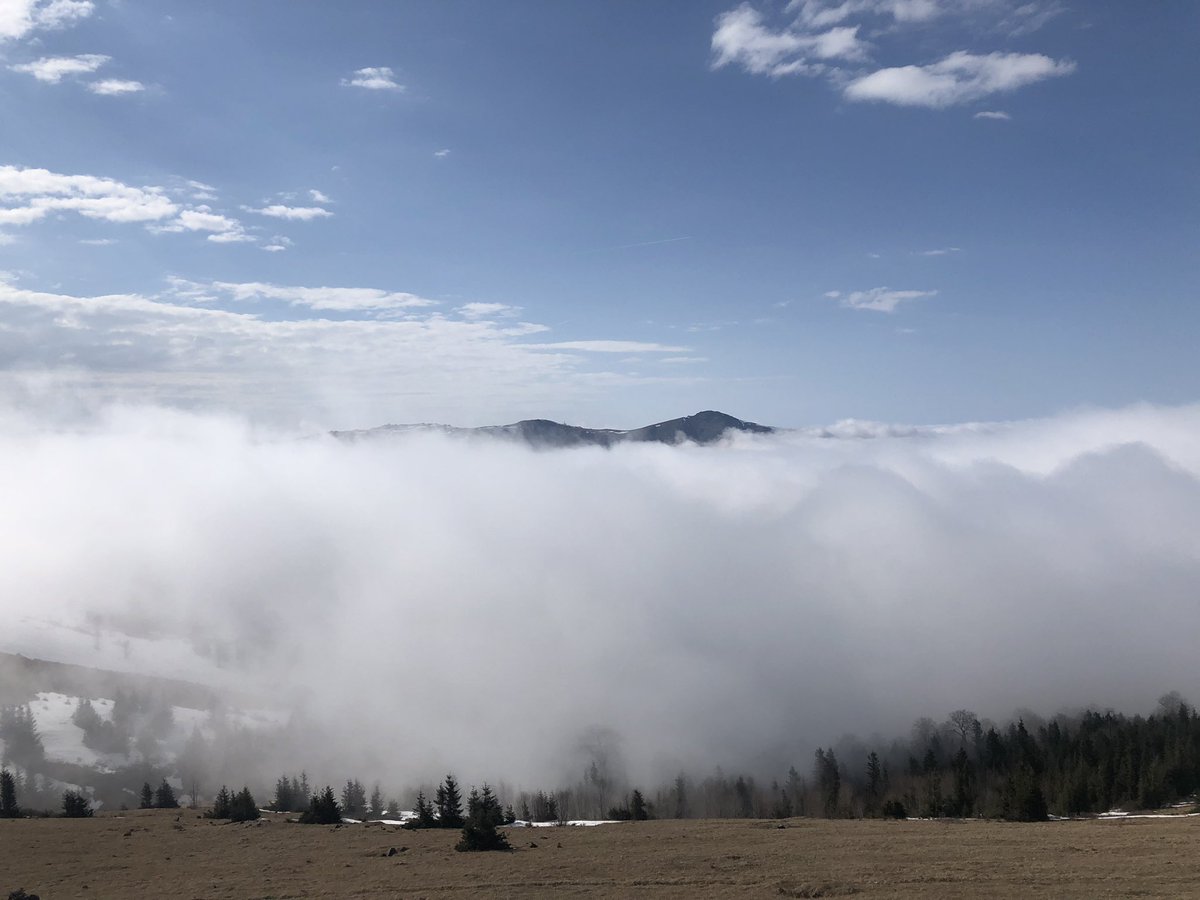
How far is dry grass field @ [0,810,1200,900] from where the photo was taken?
159 ft

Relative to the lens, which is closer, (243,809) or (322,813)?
(322,813)

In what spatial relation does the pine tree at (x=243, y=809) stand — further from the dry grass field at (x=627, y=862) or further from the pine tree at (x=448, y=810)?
the pine tree at (x=448, y=810)

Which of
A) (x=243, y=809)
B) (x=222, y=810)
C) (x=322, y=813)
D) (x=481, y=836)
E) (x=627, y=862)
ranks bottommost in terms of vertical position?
(x=222, y=810)

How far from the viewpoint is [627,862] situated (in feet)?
188

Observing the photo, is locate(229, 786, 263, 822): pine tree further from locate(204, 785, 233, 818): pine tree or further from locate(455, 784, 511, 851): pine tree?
locate(455, 784, 511, 851): pine tree

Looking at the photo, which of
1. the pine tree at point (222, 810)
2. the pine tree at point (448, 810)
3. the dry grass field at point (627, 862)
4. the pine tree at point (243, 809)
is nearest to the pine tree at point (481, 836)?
the dry grass field at point (627, 862)

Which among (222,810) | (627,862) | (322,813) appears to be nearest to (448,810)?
(322,813)

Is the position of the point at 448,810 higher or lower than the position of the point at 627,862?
lower

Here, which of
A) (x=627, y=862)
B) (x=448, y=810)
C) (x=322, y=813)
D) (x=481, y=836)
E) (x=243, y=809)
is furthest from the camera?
(x=243, y=809)

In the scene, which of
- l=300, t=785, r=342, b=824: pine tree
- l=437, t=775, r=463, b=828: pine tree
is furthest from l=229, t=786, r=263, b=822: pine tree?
l=437, t=775, r=463, b=828: pine tree

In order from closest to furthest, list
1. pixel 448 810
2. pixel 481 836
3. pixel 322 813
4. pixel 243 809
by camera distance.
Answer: pixel 481 836 < pixel 448 810 < pixel 322 813 < pixel 243 809

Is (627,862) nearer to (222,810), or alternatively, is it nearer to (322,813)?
(322,813)

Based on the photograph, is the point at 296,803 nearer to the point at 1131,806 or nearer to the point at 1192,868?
the point at 1131,806

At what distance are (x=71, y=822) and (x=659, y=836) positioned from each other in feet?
202
